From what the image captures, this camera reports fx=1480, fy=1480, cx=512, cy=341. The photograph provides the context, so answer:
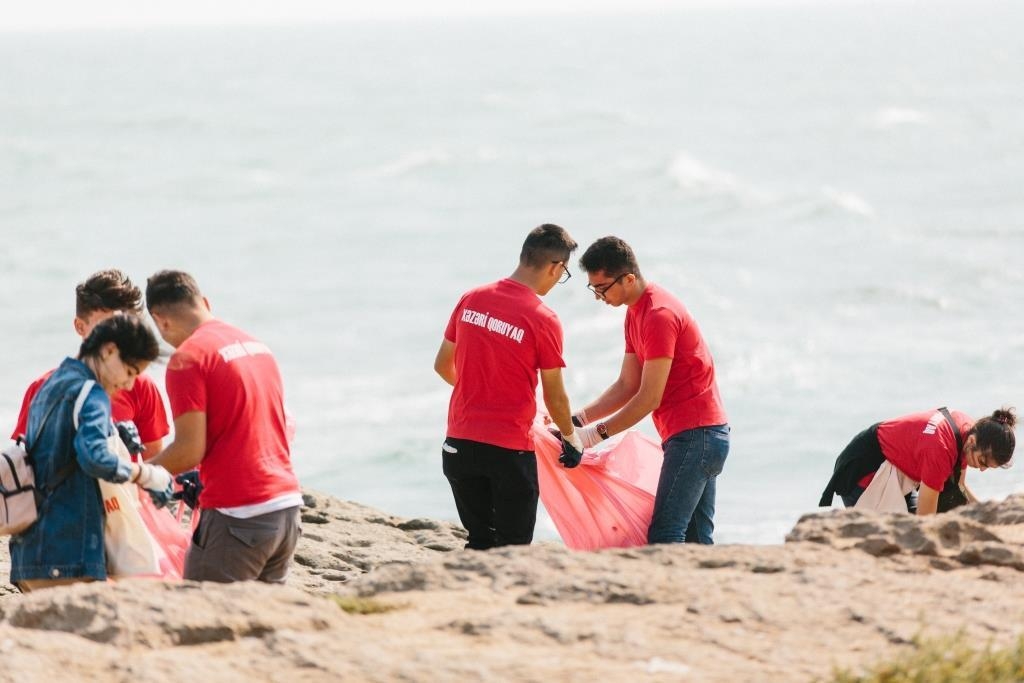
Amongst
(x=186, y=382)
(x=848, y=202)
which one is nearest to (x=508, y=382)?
(x=186, y=382)

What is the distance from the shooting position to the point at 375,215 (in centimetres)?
3738

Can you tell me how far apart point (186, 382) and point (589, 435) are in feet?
7.68

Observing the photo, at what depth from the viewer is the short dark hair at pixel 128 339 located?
483 centimetres

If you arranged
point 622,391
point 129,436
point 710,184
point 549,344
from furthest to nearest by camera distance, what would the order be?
point 710,184, point 622,391, point 549,344, point 129,436

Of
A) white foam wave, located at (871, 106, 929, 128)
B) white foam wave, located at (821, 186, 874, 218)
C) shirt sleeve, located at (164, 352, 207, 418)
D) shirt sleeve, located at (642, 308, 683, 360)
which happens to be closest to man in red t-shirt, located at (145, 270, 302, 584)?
shirt sleeve, located at (164, 352, 207, 418)

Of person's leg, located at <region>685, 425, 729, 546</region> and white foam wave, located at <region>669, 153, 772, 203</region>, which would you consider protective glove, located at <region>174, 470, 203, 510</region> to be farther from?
Result: white foam wave, located at <region>669, 153, 772, 203</region>

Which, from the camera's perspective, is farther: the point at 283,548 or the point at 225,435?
the point at 283,548

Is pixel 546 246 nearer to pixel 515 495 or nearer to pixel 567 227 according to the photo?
pixel 515 495

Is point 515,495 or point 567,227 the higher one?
point 567,227

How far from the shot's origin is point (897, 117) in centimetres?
5778

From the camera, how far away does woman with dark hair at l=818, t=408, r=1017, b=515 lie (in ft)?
21.7

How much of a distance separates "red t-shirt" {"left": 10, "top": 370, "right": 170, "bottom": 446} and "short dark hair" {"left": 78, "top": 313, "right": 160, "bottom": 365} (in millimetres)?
627

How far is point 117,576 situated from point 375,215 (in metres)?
32.6

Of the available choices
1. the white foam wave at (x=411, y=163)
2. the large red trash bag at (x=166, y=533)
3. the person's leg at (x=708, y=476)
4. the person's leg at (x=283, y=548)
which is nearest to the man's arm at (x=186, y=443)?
the person's leg at (x=283, y=548)
